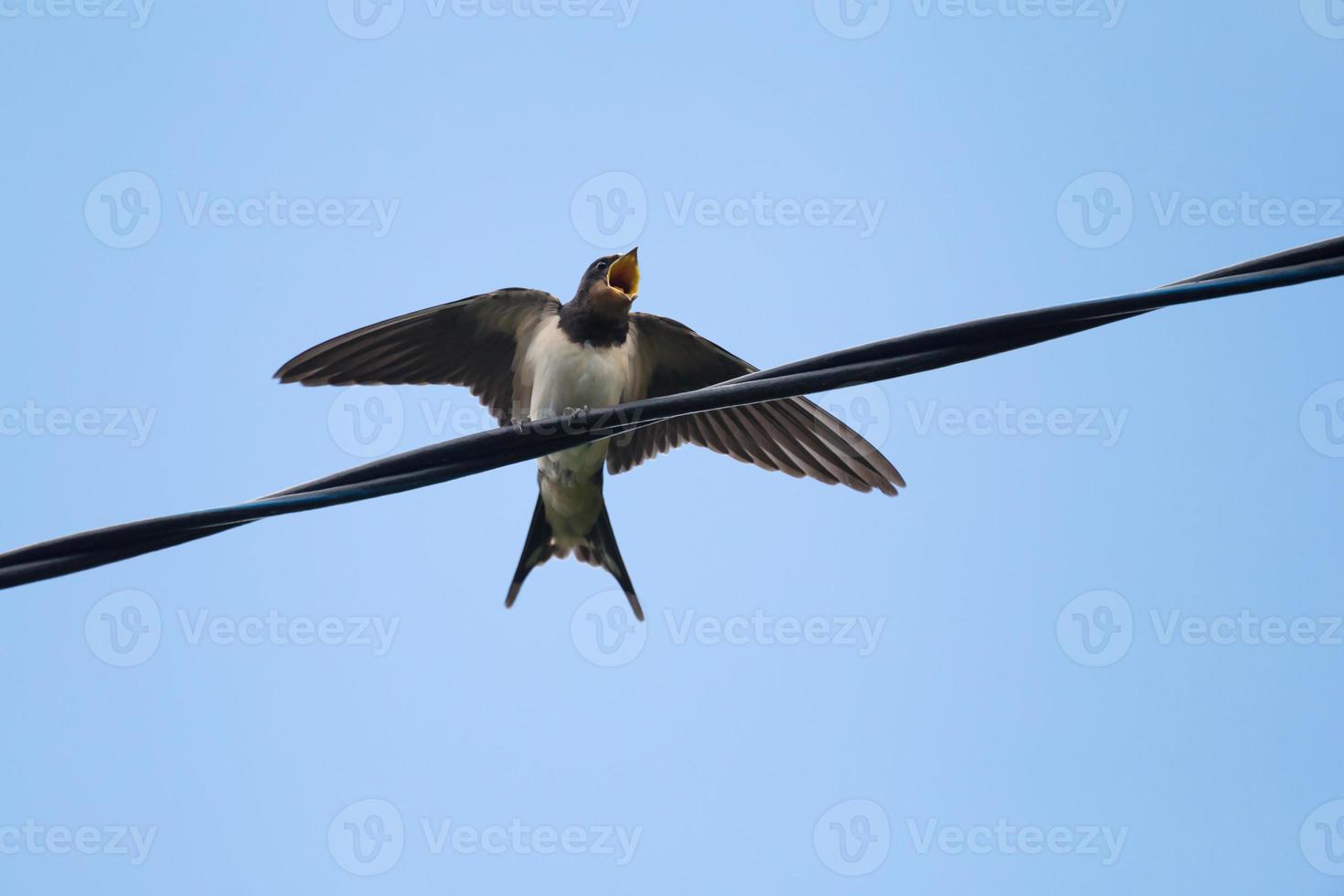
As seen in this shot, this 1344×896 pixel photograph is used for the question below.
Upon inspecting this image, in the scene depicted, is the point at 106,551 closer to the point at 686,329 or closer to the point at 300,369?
the point at 300,369

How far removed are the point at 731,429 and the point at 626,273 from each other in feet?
2.95

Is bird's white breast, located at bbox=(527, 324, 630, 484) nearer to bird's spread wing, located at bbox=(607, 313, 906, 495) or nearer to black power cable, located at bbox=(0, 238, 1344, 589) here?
bird's spread wing, located at bbox=(607, 313, 906, 495)

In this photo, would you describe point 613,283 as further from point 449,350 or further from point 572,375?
point 449,350

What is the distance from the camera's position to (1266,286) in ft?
7.42

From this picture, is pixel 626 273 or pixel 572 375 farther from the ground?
pixel 626 273

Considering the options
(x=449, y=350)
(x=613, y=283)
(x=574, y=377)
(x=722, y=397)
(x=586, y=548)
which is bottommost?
(x=586, y=548)

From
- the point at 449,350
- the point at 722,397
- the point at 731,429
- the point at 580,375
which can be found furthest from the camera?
the point at 731,429

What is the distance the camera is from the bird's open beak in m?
4.11

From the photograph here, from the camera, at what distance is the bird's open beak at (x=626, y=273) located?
4109mm

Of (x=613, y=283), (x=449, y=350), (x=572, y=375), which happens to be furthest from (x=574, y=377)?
(x=449, y=350)

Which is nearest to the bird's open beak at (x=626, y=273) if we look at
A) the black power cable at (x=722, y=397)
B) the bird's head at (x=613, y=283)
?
the bird's head at (x=613, y=283)

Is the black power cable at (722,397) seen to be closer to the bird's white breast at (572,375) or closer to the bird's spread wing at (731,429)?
the bird's white breast at (572,375)

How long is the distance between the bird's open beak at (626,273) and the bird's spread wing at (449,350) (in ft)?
1.06

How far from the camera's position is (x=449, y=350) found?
179 inches
